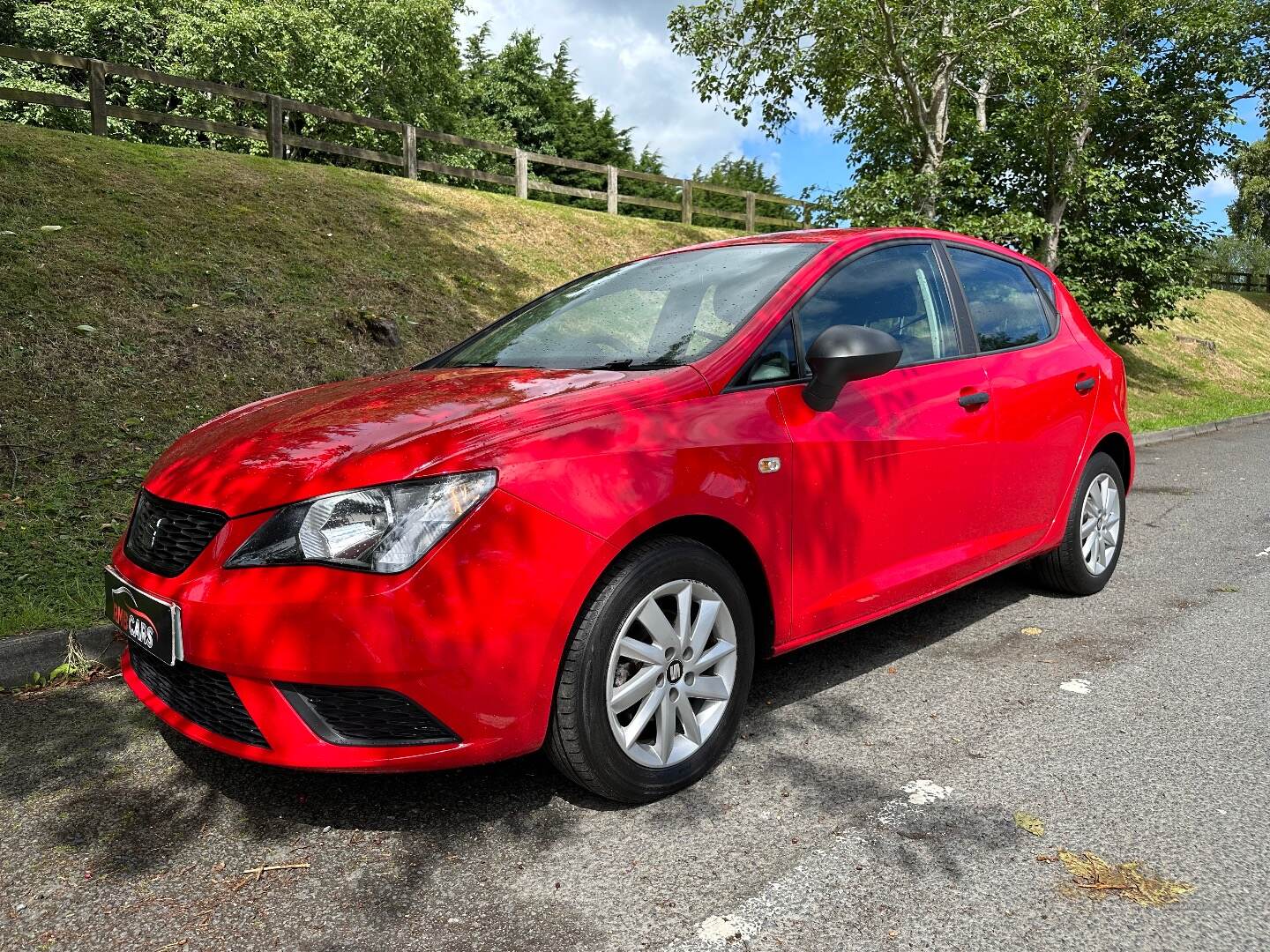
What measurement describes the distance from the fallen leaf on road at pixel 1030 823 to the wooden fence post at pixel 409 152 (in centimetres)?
1428

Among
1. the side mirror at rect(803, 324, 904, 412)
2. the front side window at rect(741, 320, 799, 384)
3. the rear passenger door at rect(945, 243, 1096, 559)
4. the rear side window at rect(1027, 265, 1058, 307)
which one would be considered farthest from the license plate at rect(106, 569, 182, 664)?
the rear side window at rect(1027, 265, 1058, 307)

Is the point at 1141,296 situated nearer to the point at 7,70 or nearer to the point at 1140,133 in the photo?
the point at 1140,133

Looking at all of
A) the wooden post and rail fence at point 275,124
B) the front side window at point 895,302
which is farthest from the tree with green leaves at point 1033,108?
the front side window at point 895,302

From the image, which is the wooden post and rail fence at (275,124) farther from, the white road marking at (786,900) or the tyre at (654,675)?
the white road marking at (786,900)

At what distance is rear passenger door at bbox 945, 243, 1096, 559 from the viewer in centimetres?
400

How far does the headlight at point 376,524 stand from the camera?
2326mm

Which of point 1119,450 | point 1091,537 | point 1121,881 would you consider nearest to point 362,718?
point 1121,881

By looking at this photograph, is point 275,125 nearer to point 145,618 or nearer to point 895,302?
point 895,302

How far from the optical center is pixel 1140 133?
1605 cm

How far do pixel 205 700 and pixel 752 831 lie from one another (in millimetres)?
1482

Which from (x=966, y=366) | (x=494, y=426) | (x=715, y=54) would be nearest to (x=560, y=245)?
(x=715, y=54)

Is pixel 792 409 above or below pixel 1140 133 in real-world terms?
below

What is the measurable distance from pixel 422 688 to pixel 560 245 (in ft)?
41.8

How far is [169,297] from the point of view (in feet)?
26.0
